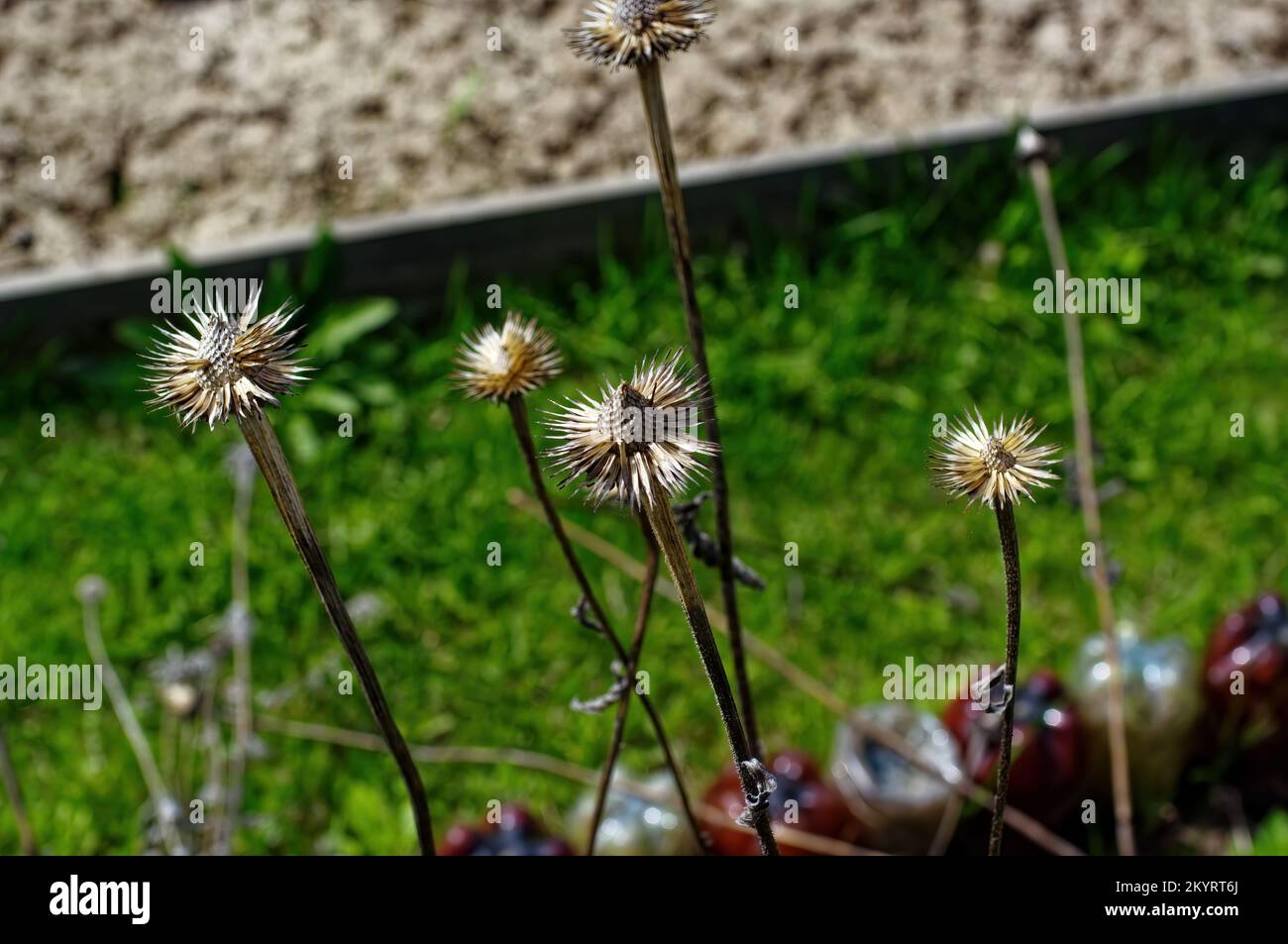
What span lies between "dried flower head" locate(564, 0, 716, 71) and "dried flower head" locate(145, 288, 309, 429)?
1.24 ft

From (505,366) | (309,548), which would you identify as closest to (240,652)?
(505,366)

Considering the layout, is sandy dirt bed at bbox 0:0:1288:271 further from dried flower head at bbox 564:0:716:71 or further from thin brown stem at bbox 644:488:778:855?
thin brown stem at bbox 644:488:778:855

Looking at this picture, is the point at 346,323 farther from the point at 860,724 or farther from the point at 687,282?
the point at 687,282

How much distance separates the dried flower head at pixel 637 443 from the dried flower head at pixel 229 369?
0.20 meters

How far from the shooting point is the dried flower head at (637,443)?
709 mm

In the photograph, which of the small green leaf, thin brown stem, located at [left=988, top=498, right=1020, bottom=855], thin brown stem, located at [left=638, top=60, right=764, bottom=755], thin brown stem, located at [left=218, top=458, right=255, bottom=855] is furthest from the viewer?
the small green leaf

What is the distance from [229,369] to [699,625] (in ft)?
1.11

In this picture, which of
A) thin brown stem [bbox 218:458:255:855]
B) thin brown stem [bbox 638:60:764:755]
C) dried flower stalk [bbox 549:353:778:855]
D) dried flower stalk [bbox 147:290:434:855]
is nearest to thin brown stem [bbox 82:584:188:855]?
thin brown stem [bbox 218:458:255:855]

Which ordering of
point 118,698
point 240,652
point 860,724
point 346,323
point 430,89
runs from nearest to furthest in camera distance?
point 860,724, point 240,652, point 118,698, point 346,323, point 430,89

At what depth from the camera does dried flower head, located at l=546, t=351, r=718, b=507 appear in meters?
0.71

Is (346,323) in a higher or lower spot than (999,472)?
higher

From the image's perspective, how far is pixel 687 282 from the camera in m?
1.16

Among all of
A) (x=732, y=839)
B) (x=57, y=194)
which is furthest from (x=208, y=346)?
(x=57, y=194)
